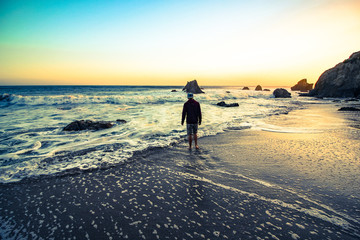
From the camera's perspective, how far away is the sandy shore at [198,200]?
2.70 m

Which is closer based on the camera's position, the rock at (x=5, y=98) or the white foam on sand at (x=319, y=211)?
the white foam on sand at (x=319, y=211)

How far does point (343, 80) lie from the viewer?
37.8 metres

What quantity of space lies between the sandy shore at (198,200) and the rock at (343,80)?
44.5 meters

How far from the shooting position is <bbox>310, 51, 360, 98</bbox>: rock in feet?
118

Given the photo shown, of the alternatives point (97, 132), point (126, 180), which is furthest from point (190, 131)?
point (97, 132)

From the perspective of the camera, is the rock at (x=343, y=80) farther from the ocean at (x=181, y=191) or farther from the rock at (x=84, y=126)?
the rock at (x=84, y=126)

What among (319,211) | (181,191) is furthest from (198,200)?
(319,211)

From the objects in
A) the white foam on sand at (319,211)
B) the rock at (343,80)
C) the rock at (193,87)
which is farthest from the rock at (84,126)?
the rock at (193,87)

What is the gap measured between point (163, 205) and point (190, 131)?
3.93 metres

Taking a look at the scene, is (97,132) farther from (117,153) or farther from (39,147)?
(117,153)

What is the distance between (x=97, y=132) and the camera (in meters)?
9.28

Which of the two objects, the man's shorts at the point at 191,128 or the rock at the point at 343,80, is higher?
the rock at the point at 343,80

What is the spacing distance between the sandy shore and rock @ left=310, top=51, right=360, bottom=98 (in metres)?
44.5

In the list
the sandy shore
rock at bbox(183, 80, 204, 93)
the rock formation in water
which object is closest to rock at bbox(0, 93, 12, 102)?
the sandy shore
